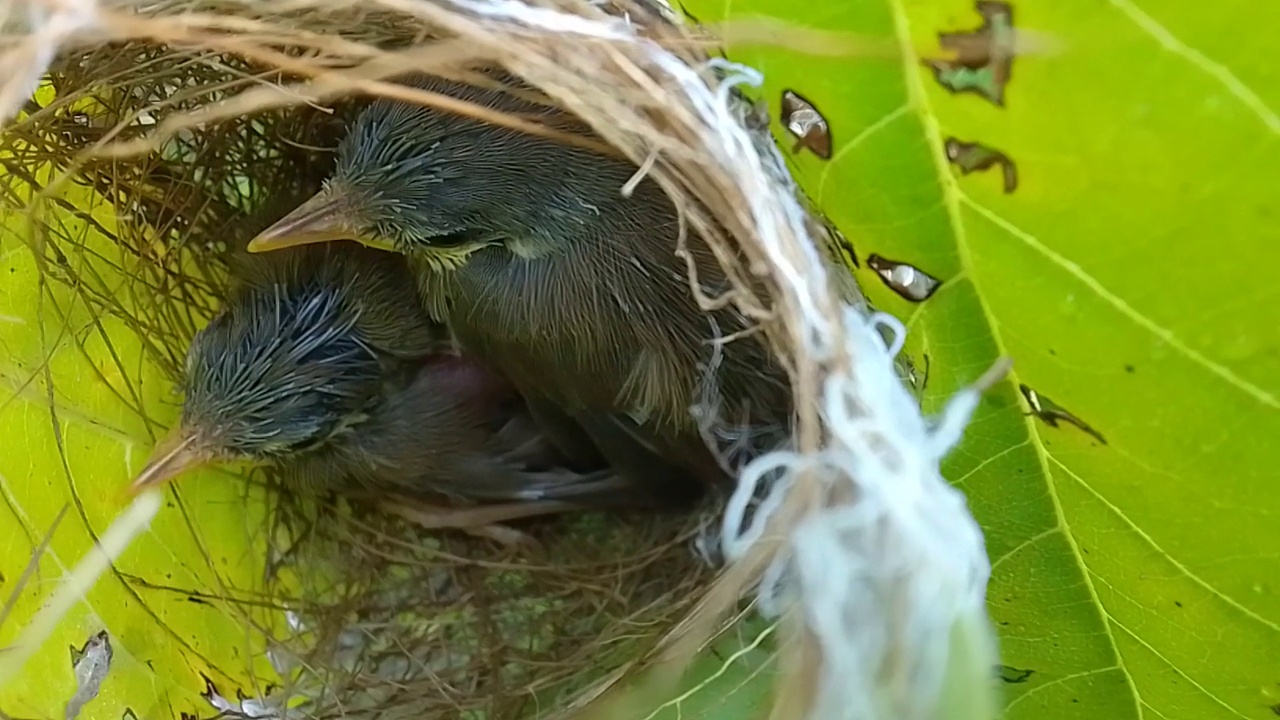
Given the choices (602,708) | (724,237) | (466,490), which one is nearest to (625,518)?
(466,490)

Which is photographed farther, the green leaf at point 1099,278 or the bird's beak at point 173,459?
the bird's beak at point 173,459

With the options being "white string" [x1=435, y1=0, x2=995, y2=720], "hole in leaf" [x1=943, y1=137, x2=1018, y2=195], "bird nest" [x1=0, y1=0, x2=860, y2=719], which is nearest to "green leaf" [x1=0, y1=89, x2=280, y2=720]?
"bird nest" [x1=0, y1=0, x2=860, y2=719]

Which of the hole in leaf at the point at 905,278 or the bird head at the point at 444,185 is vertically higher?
the hole in leaf at the point at 905,278

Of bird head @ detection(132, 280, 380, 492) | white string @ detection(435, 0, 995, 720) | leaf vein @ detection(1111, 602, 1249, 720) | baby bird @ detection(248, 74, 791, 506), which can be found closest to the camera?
white string @ detection(435, 0, 995, 720)

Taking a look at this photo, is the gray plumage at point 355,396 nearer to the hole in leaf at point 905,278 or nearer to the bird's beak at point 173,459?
the bird's beak at point 173,459

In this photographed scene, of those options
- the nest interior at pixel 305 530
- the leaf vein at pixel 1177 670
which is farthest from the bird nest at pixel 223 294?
the leaf vein at pixel 1177 670

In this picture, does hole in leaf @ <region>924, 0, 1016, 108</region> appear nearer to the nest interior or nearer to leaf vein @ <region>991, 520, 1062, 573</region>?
leaf vein @ <region>991, 520, 1062, 573</region>

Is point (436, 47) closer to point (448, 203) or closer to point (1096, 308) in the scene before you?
point (448, 203)
